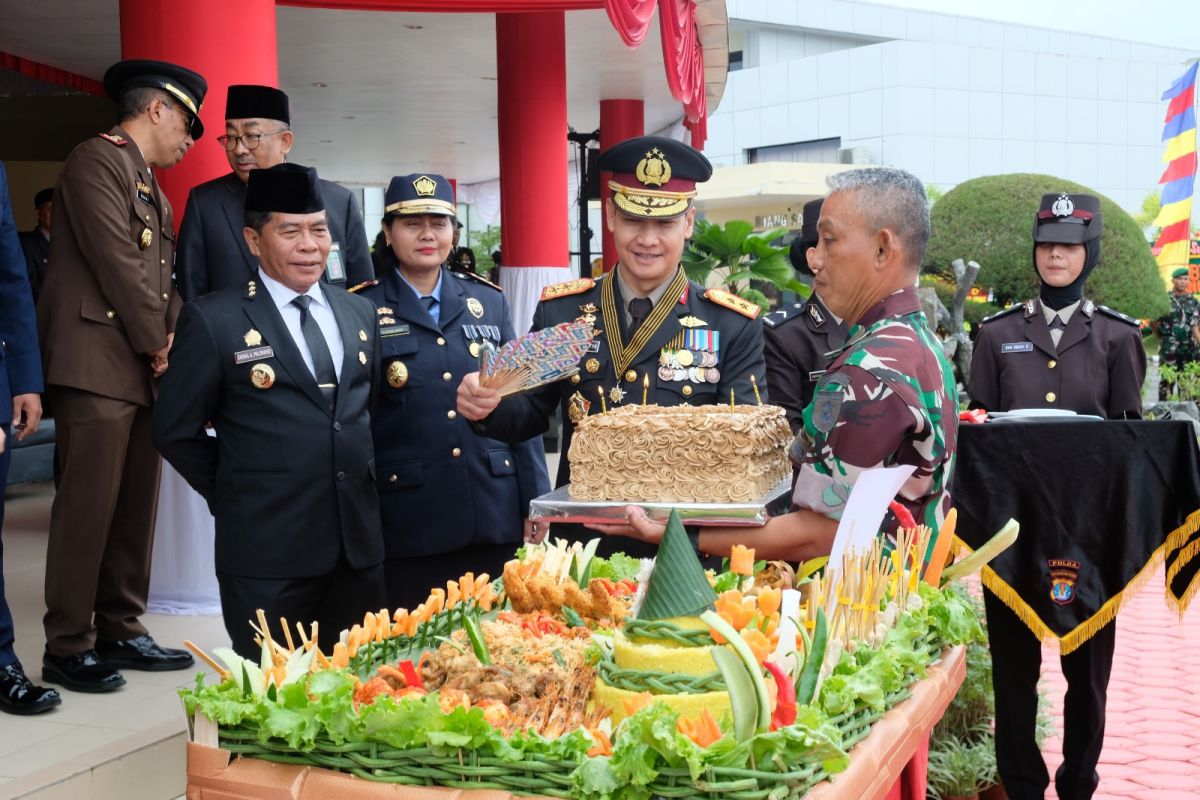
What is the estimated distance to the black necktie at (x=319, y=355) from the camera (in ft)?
11.4

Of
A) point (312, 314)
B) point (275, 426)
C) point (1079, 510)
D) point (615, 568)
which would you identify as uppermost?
point (312, 314)

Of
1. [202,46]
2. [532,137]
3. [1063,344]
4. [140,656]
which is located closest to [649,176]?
[1063,344]

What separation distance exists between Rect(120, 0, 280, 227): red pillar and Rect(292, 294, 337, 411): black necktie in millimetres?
1881

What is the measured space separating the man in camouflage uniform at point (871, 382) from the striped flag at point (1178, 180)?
17.4m

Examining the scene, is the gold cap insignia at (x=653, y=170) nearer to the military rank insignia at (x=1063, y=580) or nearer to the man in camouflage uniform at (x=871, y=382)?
the man in camouflage uniform at (x=871, y=382)

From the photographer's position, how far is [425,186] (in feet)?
13.3

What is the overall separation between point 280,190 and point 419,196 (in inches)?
26.1

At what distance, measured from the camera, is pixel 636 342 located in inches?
129

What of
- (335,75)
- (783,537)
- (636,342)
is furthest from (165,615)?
(335,75)

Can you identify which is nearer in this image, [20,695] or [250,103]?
[20,695]

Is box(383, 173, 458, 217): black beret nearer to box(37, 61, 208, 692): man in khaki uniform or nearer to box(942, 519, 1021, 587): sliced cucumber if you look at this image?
box(37, 61, 208, 692): man in khaki uniform

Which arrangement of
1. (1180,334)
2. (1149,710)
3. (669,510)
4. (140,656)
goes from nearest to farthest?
(669,510) < (140,656) < (1149,710) < (1180,334)

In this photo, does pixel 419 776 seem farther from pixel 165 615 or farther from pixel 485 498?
pixel 165 615

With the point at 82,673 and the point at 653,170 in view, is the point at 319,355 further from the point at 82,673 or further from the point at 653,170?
the point at 82,673
